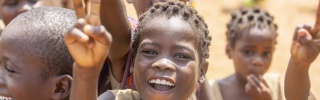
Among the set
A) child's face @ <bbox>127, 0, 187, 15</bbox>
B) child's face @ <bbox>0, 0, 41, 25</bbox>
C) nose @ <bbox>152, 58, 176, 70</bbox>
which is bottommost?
child's face @ <bbox>0, 0, 41, 25</bbox>

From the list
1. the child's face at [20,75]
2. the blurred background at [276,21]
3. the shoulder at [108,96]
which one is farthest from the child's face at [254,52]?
the blurred background at [276,21]

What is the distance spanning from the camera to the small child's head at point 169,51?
3.35 meters

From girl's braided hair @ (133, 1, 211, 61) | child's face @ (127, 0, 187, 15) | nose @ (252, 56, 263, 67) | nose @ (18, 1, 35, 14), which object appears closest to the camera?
girl's braided hair @ (133, 1, 211, 61)

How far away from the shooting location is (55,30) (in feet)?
11.2

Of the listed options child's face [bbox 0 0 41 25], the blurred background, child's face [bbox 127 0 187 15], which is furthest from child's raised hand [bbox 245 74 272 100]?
the blurred background

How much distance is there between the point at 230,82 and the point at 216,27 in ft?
16.5

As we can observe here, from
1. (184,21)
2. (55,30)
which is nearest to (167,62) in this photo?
(184,21)

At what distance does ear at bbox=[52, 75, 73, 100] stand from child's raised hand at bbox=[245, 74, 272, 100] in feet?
5.41

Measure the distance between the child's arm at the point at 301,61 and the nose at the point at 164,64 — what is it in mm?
620

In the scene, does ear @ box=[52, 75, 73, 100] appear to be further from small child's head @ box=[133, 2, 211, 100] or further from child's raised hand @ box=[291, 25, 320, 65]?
child's raised hand @ box=[291, 25, 320, 65]

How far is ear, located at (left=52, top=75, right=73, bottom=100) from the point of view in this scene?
3.44 meters

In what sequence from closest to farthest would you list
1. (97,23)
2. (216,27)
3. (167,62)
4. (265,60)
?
(97,23)
(167,62)
(265,60)
(216,27)

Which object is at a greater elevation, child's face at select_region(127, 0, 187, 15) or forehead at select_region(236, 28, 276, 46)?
child's face at select_region(127, 0, 187, 15)

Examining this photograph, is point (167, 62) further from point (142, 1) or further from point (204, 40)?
point (142, 1)
